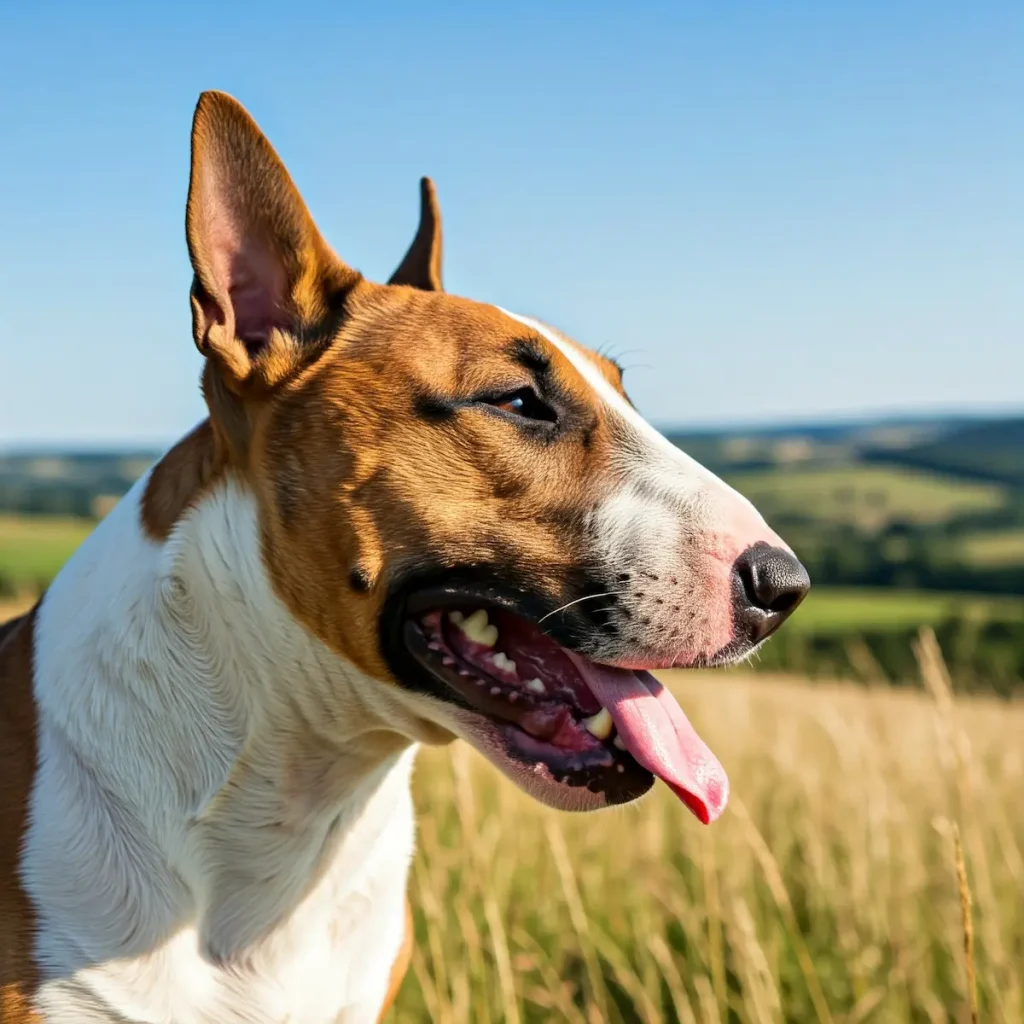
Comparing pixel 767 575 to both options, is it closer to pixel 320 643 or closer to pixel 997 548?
pixel 320 643

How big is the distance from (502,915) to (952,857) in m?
2.23

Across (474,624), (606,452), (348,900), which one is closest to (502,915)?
(348,900)

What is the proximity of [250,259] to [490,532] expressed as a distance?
0.94 meters

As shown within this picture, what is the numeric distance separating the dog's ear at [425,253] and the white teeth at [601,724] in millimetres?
1634

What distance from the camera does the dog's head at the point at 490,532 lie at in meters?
2.47

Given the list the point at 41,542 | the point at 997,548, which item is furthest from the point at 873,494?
the point at 41,542

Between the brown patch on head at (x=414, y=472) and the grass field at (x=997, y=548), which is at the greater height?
the brown patch on head at (x=414, y=472)

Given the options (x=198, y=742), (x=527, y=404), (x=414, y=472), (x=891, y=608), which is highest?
(x=527, y=404)

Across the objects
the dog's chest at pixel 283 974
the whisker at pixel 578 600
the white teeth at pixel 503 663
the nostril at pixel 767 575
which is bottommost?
the dog's chest at pixel 283 974

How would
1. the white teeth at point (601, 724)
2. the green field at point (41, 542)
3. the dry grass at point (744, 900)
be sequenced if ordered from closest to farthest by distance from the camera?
the white teeth at point (601, 724), the dry grass at point (744, 900), the green field at point (41, 542)

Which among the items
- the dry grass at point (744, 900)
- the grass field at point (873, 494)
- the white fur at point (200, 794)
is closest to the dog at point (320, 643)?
the white fur at point (200, 794)

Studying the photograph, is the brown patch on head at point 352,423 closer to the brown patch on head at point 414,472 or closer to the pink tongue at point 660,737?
the brown patch on head at point 414,472

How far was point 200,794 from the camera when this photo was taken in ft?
8.42

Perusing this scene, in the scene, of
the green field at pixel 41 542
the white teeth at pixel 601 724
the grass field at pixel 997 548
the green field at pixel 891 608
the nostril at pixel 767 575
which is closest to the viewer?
the nostril at pixel 767 575
